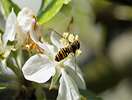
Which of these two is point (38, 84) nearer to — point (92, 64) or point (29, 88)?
point (29, 88)

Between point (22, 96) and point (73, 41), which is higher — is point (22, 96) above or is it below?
below

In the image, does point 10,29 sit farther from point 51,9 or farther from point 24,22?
point 51,9

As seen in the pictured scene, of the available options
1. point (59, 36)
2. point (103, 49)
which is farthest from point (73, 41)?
point (103, 49)

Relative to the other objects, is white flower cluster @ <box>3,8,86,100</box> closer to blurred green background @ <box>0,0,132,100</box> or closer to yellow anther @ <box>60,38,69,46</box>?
yellow anther @ <box>60,38,69,46</box>

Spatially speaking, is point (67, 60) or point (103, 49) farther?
point (103, 49)

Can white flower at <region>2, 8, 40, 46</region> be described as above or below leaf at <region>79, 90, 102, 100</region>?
above

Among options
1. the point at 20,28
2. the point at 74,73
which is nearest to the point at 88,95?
the point at 74,73

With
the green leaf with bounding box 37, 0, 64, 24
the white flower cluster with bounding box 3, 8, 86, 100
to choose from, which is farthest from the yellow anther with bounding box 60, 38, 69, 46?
the green leaf with bounding box 37, 0, 64, 24
